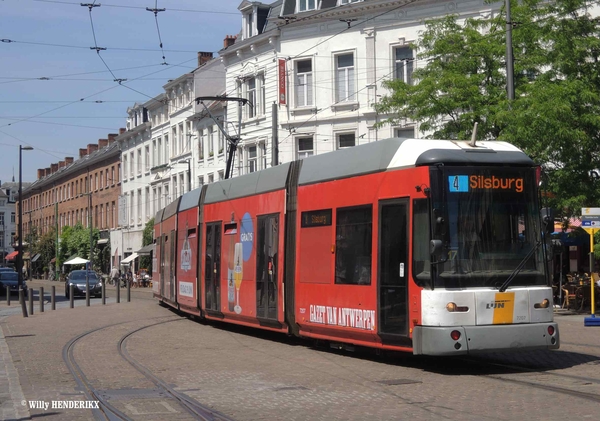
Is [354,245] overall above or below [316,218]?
below

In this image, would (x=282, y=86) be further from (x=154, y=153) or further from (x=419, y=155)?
(x=419, y=155)

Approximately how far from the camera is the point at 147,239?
66.9 m

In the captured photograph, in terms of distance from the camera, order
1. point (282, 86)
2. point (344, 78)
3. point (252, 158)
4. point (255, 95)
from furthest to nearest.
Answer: point (252, 158), point (255, 95), point (282, 86), point (344, 78)

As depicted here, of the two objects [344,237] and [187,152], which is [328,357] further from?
[187,152]

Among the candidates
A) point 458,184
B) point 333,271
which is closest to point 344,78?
point 333,271

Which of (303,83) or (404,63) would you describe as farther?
(303,83)

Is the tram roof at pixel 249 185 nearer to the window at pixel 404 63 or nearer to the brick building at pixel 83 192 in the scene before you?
the window at pixel 404 63

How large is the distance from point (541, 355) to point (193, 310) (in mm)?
11031

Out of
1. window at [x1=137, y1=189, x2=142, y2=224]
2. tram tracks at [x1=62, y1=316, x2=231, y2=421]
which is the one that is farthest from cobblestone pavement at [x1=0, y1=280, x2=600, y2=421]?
window at [x1=137, y1=189, x2=142, y2=224]

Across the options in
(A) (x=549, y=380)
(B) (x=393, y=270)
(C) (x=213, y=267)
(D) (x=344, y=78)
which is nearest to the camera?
(A) (x=549, y=380)

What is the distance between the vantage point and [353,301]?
45.9 feet

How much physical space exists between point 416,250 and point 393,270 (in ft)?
2.07

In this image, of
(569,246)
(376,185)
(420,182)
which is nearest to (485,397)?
(420,182)

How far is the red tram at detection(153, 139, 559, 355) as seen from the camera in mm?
12219
